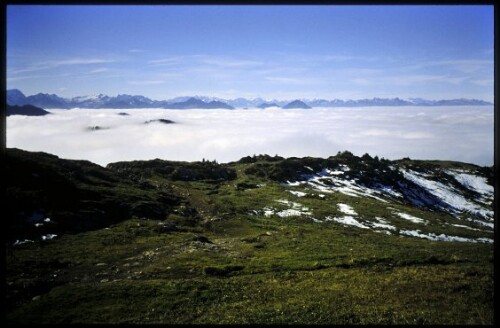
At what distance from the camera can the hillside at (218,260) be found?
61.2 ft

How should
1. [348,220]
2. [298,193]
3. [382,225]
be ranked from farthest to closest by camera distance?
[298,193]
[348,220]
[382,225]

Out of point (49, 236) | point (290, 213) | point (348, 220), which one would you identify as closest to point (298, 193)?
point (290, 213)

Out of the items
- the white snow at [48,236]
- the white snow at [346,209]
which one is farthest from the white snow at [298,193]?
the white snow at [48,236]

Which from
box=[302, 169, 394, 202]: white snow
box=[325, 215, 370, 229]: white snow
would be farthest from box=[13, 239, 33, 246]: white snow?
box=[302, 169, 394, 202]: white snow

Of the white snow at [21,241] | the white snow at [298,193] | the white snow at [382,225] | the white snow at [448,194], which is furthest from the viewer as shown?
the white snow at [448,194]

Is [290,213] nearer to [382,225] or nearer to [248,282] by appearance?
[382,225]

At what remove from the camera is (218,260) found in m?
32.6

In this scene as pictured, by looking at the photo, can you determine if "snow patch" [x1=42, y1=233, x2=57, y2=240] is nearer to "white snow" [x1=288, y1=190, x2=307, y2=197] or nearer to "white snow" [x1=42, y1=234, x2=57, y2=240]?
"white snow" [x1=42, y1=234, x2=57, y2=240]

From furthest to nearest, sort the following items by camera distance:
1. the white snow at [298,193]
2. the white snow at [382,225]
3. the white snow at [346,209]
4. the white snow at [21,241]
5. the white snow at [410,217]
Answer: the white snow at [298,193] → the white snow at [346,209] → the white snow at [410,217] → the white snow at [382,225] → the white snow at [21,241]

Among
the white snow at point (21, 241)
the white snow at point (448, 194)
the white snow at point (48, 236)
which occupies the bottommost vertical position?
the white snow at point (448, 194)

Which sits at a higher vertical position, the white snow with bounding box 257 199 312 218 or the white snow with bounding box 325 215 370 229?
the white snow with bounding box 257 199 312 218

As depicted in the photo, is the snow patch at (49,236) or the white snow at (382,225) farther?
the white snow at (382,225)

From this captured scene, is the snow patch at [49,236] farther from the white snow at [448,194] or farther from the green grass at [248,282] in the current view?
the white snow at [448,194]

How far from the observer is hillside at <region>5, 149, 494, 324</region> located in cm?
1866
